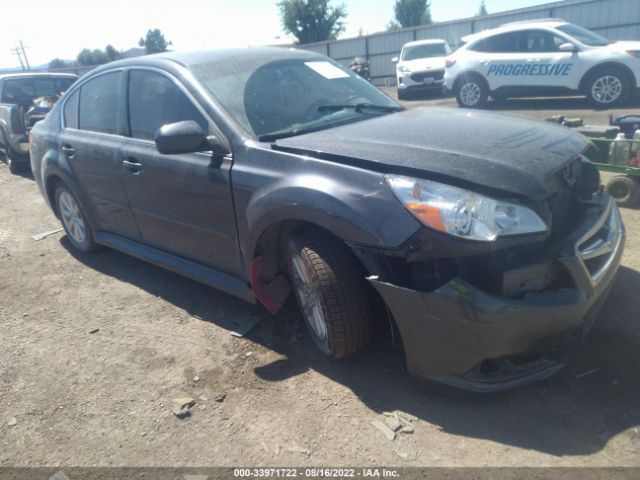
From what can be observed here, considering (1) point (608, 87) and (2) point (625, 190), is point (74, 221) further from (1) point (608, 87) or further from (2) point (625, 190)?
(1) point (608, 87)

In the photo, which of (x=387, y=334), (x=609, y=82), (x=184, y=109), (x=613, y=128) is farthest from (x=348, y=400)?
(x=609, y=82)

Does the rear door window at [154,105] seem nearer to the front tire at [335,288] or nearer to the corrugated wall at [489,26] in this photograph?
the front tire at [335,288]

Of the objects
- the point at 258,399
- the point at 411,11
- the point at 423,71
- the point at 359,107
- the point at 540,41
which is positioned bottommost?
the point at 258,399

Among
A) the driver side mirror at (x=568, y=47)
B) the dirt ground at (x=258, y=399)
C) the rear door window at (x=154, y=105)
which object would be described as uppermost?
the rear door window at (x=154, y=105)

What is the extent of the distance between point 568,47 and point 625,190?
7.06 m

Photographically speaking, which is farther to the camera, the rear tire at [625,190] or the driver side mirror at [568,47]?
the driver side mirror at [568,47]

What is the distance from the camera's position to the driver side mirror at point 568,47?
33.6 feet

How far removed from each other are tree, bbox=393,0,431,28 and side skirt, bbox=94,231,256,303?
65.7m

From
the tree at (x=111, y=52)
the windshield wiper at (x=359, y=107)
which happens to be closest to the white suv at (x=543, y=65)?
the windshield wiper at (x=359, y=107)

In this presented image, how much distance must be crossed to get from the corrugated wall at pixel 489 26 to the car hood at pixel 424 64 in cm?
657

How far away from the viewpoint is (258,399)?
8.52 ft

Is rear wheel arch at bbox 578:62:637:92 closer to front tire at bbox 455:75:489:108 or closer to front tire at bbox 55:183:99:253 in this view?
front tire at bbox 455:75:489:108

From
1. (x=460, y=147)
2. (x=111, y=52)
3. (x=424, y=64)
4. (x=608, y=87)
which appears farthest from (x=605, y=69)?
(x=111, y=52)

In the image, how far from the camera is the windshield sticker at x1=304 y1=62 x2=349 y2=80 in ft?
11.9
